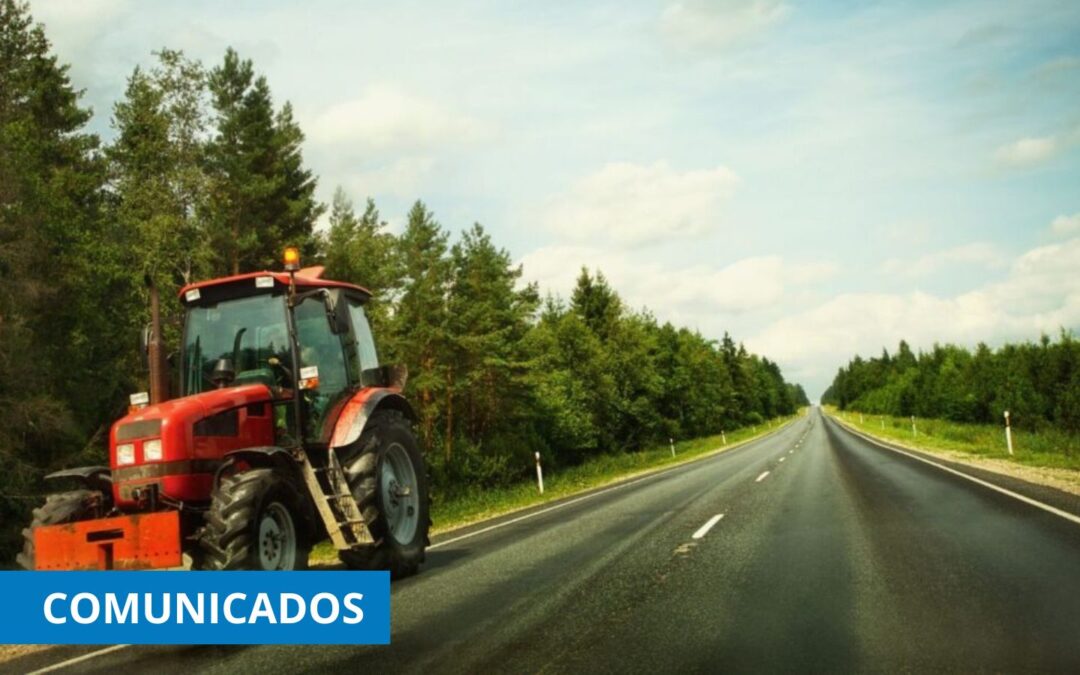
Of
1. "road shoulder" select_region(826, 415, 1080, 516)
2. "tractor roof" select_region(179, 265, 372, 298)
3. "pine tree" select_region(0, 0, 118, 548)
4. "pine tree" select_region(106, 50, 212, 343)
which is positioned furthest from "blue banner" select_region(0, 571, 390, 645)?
"pine tree" select_region(106, 50, 212, 343)

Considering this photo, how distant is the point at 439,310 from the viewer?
109 ft

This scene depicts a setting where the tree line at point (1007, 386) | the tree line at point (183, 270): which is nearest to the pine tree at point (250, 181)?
the tree line at point (183, 270)

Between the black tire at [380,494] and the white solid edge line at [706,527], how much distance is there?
11.5 feet

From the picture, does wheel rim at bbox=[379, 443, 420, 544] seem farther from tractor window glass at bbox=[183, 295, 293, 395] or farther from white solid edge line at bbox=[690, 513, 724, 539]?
white solid edge line at bbox=[690, 513, 724, 539]

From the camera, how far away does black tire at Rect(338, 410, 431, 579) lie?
789 cm

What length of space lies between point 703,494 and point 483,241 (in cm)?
2528

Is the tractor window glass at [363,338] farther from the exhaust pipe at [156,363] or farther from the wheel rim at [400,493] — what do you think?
the exhaust pipe at [156,363]

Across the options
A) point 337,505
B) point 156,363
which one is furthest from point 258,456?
point 156,363

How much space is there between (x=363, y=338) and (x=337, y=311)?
125 cm

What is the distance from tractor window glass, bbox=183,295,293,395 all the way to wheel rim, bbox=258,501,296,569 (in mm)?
1544

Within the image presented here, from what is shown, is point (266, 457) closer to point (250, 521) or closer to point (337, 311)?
point (250, 521)

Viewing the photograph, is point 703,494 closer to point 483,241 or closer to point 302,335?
point 302,335

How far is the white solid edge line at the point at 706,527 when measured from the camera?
10295 millimetres

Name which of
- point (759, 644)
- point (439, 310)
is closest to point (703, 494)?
point (759, 644)
